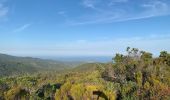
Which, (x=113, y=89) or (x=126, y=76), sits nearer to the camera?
(x=113, y=89)

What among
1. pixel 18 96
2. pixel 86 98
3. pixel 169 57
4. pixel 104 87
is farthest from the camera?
pixel 169 57

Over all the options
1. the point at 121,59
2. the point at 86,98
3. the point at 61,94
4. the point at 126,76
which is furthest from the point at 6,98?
the point at 121,59

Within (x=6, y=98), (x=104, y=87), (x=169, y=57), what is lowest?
(x=6, y=98)

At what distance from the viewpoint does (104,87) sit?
30.3 meters

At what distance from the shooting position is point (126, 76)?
3912 cm

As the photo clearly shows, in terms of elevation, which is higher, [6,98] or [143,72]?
[143,72]

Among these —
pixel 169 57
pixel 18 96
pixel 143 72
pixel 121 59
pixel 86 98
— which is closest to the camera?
pixel 86 98

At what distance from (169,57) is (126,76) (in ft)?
50.6

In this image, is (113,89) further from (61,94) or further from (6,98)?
(6,98)

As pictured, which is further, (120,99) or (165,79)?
(165,79)

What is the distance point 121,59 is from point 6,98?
A: 2733 centimetres

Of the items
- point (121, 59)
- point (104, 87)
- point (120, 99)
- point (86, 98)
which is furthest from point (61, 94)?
point (121, 59)

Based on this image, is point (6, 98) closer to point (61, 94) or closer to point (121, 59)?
point (61, 94)

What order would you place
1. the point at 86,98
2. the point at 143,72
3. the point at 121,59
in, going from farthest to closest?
the point at 121,59 → the point at 143,72 → the point at 86,98
